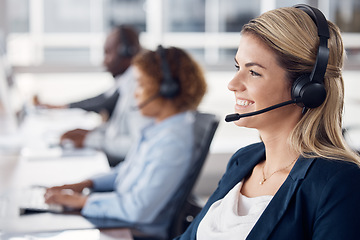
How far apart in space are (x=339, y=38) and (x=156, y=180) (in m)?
0.84

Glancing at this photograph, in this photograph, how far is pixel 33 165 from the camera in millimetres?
2152

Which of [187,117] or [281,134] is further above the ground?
[281,134]

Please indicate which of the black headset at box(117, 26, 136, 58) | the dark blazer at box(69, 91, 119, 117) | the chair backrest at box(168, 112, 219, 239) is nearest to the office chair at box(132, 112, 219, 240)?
the chair backrest at box(168, 112, 219, 239)

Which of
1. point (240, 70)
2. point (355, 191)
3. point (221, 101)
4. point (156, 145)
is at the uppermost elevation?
point (240, 70)

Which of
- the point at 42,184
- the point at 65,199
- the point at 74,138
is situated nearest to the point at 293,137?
the point at 65,199

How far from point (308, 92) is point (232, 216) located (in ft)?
0.96

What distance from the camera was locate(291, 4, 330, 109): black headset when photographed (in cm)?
95

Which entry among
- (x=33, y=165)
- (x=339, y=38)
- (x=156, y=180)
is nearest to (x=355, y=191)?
(x=339, y=38)

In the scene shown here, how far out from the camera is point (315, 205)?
91cm

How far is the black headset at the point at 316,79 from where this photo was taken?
95 centimetres

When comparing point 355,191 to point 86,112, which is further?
point 86,112

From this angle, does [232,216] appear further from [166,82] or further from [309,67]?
[166,82]

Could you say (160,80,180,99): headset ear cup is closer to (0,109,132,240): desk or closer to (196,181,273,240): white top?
(0,109,132,240): desk

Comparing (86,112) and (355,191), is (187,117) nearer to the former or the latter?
(355,191)
